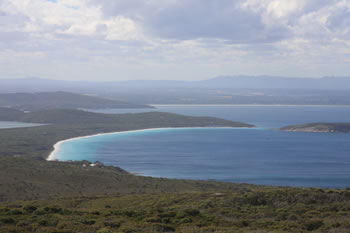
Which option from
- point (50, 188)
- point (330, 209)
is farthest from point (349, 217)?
point (50, 188)

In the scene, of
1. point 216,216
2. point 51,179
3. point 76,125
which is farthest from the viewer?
point 76,125

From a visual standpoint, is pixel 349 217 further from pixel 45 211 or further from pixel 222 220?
pixel 45 211

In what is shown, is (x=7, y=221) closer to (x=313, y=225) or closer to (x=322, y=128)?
(x=313, y=225)

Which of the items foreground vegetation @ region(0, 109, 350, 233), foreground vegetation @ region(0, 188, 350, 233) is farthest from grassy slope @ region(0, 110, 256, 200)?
foreground vegetation @ region(0, 188, 350, 233)

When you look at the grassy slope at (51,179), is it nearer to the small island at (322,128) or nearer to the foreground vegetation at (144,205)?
the foreground vegetation at (144,205)

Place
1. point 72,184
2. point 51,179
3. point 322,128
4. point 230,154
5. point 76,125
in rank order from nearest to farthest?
point 72,184
point 51,179
point 230,154
point 322,128
point 76,125

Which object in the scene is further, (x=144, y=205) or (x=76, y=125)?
(x=76, y=125)

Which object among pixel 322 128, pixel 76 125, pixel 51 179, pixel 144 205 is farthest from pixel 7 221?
pixel 322 128
